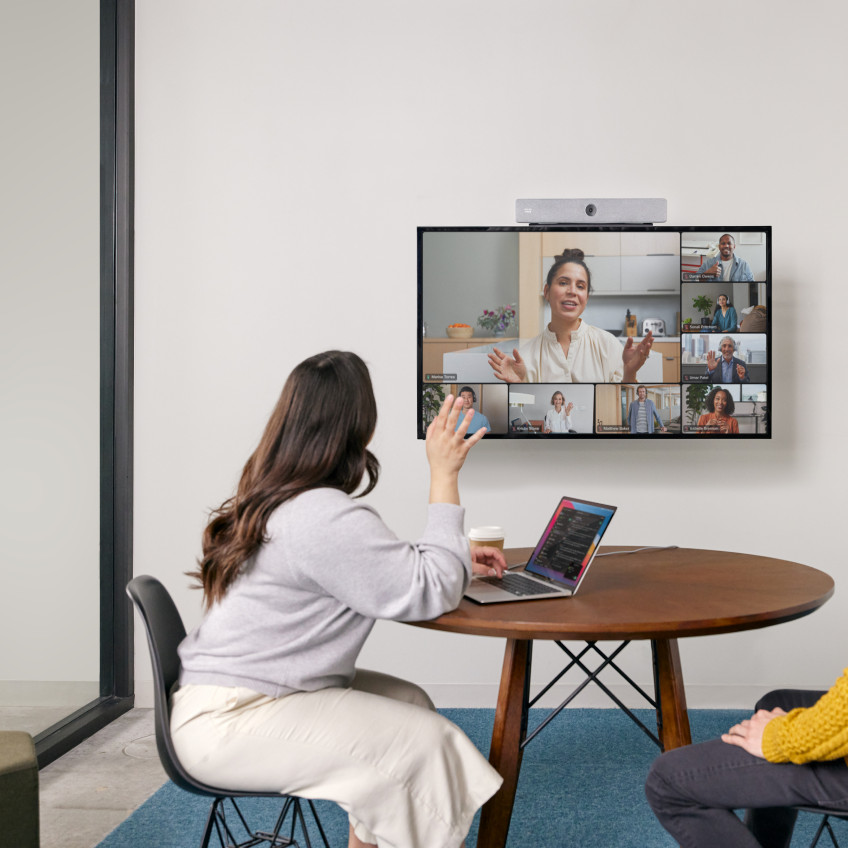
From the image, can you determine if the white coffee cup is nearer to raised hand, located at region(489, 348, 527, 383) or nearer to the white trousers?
the white trousers

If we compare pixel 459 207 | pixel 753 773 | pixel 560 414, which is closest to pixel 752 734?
pixel 753 773

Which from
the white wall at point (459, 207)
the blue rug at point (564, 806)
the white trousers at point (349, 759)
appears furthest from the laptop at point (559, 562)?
the white wall at point (459, 207)

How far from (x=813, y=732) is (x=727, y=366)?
74.7 inches

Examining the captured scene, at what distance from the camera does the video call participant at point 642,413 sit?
3.12 meters

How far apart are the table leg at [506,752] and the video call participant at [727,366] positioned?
5.18ft

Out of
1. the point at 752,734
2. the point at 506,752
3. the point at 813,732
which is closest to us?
the point at 813,732

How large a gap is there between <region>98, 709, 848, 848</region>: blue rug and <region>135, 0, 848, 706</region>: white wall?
0.45 meters

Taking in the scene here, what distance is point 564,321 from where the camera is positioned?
10.2ft

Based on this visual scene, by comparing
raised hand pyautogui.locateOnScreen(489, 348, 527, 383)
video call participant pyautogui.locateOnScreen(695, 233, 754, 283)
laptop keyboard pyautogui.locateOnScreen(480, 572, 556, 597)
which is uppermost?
video call participant pyautogui.locateOnScreen(695, 233, 754, 283)

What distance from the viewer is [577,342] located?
3.12 metres

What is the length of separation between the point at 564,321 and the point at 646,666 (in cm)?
143

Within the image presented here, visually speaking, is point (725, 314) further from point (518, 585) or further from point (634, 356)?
point (518, 585)

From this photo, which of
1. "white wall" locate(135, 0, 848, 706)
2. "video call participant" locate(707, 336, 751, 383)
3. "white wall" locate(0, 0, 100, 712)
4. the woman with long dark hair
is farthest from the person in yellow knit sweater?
"white wall" locate(0, 0, 100, 712)

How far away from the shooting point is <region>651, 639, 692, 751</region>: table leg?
1.91 m
